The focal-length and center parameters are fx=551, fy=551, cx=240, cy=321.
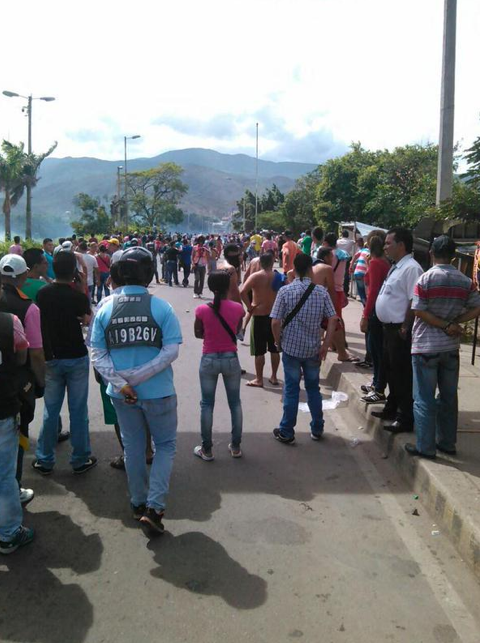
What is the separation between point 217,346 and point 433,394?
1.80 meters

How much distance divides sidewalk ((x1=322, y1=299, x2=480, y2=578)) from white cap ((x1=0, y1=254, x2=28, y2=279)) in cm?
336

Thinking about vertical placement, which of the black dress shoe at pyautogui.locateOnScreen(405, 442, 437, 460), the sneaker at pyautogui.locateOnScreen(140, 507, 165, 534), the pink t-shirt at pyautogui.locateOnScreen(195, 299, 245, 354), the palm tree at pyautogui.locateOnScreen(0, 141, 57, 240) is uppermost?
the palm tree at pyautogui.locateOnScreen(0, 141, 57, 240)

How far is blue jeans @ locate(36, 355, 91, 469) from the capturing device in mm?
4434

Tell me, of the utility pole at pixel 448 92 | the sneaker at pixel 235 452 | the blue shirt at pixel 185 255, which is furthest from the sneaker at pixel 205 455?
the blue shirt at pixel 185 255

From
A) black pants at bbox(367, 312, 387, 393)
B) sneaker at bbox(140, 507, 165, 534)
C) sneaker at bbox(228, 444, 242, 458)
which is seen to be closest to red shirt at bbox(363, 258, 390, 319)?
black pants at bbox(367, 312, 387, 393)

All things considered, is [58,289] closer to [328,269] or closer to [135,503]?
[135,503]

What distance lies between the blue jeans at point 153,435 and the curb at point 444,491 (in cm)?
190

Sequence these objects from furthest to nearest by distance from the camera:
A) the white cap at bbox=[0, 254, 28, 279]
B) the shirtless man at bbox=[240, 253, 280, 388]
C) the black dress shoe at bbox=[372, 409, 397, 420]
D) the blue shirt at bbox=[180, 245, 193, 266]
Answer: the blue shirt at bbox=[180, 245, 193, 266]
the shirtless man at bbox=[240, 253, 280, 388]
the black dress shoe at bbox=[372, 409, 397, 420]
the white cap at bbox=[0, 254, 28, 279]

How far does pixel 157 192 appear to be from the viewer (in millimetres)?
86250

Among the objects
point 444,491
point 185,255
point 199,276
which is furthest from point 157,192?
point 444,491

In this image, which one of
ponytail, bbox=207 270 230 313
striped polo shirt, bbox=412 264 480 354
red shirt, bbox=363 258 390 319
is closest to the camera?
striped polo shirt, bbox=412 264 480 354

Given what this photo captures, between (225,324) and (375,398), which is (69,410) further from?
(375,398)

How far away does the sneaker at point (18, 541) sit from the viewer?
11.0 ft

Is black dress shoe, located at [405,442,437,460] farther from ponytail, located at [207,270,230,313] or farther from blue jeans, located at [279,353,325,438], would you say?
ponytail, located at [207,270,230,313]
